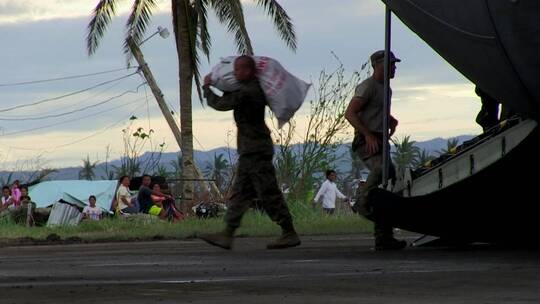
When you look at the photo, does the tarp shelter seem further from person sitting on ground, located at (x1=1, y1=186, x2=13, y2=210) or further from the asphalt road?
the asphalt road

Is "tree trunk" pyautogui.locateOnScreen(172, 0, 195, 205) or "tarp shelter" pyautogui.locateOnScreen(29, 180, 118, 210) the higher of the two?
"tree trunk" pyautogui.locateOnScreen(172, 0, 195, 205)

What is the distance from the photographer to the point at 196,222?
21.5m

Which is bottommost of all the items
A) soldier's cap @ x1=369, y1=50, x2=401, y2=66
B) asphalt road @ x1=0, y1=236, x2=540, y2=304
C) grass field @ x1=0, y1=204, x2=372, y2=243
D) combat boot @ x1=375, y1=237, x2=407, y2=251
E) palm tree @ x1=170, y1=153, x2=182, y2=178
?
asphalt road @ x1=0, y1=236, x2=540, y2=304

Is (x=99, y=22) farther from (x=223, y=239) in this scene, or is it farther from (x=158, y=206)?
(x=223, y=239)

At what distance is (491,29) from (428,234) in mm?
2478

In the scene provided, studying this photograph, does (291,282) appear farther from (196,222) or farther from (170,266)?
(196,222)

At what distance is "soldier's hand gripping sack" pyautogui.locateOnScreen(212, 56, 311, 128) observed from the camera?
36.1ft

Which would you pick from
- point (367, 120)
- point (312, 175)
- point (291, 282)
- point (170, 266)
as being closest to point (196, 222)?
point (312, 175)

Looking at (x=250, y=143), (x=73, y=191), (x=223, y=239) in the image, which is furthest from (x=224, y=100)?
(x=73, y=191)

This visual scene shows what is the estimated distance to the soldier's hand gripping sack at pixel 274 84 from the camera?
11008 mm

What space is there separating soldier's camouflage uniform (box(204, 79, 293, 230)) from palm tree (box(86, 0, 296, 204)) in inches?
766

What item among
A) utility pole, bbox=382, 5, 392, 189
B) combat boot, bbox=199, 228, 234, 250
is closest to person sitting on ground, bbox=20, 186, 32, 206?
combat boot, bbox=199, 228, 234, 250

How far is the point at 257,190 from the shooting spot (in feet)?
36.4

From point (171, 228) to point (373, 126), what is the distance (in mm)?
8667
